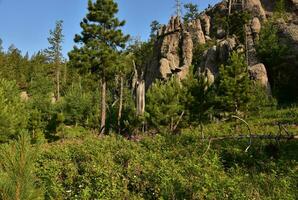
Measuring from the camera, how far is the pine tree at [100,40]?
35.4 meters

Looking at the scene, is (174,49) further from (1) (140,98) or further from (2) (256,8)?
(1) (140,98)

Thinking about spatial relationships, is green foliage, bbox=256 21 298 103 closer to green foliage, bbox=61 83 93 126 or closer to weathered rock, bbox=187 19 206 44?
weathered rock, bbox=187 19 206 44

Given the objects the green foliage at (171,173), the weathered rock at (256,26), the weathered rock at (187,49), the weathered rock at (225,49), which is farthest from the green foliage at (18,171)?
the weathered rock at (256,26)

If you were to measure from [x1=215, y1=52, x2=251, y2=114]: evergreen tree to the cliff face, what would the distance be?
10.6 meters

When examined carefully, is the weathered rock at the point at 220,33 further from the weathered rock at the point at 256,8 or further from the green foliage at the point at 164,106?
the green foliage at the point at 164,106

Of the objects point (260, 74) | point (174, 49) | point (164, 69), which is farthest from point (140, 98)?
point (174, 49)

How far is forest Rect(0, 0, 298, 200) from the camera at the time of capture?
8.54m

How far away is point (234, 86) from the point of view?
32.6 meters

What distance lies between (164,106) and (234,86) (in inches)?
249

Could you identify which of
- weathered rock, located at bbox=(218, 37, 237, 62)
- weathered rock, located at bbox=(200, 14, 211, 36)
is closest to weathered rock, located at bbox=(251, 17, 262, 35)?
weathered rock, located at bbox=(218, 37, 237, 62)

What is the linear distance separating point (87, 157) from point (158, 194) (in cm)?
478

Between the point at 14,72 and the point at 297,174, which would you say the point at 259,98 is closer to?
the point at 297,174

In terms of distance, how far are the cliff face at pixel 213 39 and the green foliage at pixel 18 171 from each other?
4143cm

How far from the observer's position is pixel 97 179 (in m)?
9.16
